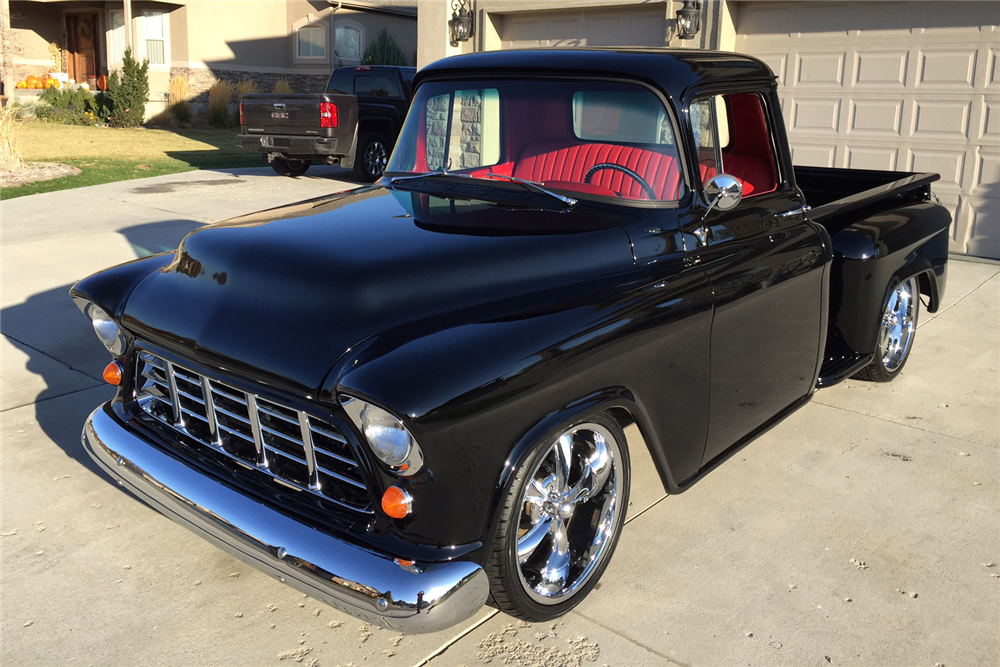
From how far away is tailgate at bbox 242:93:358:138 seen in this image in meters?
13.1

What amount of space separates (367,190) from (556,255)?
3.95 ft

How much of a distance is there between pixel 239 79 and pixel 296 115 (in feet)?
48.3

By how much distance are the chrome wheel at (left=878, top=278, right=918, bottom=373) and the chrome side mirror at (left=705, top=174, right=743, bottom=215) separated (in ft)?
6.74

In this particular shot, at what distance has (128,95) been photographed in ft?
75.5

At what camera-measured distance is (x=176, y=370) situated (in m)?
3.01

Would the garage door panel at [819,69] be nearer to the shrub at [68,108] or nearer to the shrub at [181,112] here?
the shrub at [181,112]

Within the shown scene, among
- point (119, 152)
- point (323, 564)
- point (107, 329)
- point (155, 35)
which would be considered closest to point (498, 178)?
point (107, 329)

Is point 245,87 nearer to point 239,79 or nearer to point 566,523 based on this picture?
point 239,79

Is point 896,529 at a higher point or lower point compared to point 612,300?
lower

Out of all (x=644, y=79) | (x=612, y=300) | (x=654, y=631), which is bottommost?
(x=654, y=631)

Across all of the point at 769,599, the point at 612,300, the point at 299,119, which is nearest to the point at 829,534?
the point at 769,599

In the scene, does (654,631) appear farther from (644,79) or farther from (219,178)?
(219,178)

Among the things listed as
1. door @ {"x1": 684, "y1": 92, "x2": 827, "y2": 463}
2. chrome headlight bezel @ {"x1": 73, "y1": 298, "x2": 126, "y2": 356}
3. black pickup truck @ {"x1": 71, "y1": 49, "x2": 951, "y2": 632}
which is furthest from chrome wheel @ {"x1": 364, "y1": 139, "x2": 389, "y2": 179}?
chrome headlight bezel @ {"x1": 73, "y1": 298, "x2": 126, "y2": 356}

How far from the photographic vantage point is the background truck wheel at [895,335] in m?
5.14
